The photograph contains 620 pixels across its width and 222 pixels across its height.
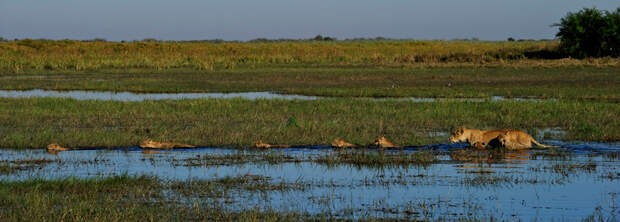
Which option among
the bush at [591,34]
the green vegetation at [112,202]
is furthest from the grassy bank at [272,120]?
the bush at [591,34]

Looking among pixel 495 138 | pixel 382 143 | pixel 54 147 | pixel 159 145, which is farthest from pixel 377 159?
pixel 54 147

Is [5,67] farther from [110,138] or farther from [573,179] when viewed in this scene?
[573,179]

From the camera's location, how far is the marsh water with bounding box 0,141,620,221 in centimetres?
942

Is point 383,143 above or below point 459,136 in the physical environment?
below

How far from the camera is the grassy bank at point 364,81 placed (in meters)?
28.7

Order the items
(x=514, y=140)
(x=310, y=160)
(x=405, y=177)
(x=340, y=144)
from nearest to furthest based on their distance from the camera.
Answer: (x=405, y=177) < (x=310, y=160) < (x=514, y=140) < (x=340, y=144)

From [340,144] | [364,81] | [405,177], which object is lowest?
[405,177]

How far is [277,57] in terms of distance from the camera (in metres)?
54.9

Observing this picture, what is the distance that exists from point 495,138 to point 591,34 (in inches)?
1575

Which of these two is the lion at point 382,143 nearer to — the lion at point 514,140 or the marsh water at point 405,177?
the marsh water at point 405,177

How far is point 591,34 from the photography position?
167 ft

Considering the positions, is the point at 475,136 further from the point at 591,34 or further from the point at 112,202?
the point at 591,34

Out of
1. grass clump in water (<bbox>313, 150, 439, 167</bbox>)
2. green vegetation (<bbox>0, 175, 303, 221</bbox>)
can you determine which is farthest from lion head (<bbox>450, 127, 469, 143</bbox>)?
green vegetation (<bbox>0, 175, 303, 221</bbox>)

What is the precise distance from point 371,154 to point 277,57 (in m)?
41.9
